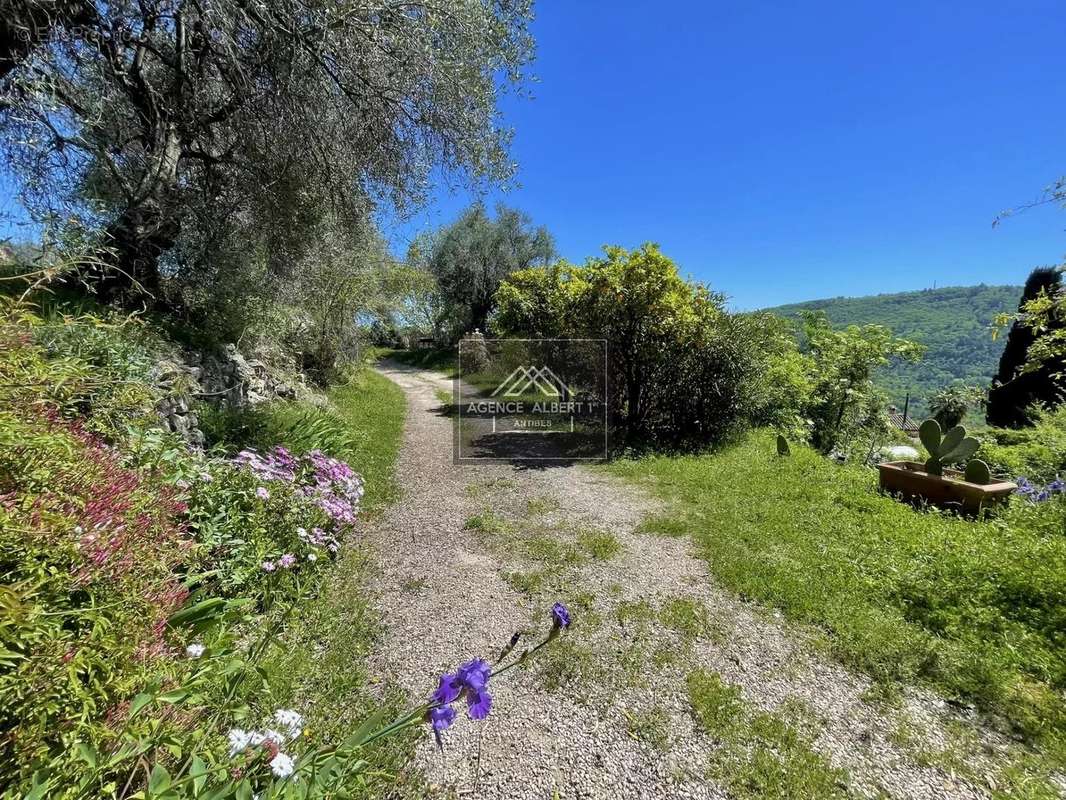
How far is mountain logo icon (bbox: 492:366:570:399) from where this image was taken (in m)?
10.3

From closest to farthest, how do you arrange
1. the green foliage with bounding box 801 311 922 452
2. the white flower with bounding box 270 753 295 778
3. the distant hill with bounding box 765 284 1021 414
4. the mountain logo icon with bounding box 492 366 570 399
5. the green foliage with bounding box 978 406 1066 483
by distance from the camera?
the white flower with bounding box 270 753 295 778, the green foliage with bounding box 978 406 1066 483, the green foliage with bounding box 801 311 922 452, the mountain logo icon with bounding box 492 366 570 399, the distant hill with bounding box 765 284 1021 414

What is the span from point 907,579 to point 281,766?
4.25 meters

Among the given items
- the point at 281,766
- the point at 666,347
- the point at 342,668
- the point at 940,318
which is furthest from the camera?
the point at 940,318

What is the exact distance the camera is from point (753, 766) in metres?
1.99

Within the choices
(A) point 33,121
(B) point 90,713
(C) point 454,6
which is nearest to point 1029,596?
(B) point 90,713

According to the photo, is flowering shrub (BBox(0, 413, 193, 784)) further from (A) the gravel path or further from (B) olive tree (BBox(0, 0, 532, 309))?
(B) olive tree (BBox(0, 0, 532, 309))

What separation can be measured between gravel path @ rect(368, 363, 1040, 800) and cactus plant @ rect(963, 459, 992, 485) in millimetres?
3695

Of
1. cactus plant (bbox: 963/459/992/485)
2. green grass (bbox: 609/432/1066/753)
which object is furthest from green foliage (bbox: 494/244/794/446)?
cactus plant (bbox: 963/459/992/485)

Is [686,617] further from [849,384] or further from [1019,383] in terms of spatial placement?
[1019,383]

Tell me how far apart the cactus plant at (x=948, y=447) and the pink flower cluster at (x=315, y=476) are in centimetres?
670

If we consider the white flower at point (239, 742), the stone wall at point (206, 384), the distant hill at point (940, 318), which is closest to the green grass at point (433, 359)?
the stone wall at point (206, 384)

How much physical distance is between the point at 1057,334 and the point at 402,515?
634 cm

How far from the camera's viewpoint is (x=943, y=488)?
4945mm

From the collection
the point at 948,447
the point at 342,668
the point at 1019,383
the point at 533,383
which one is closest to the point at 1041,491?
the point at 948,447
